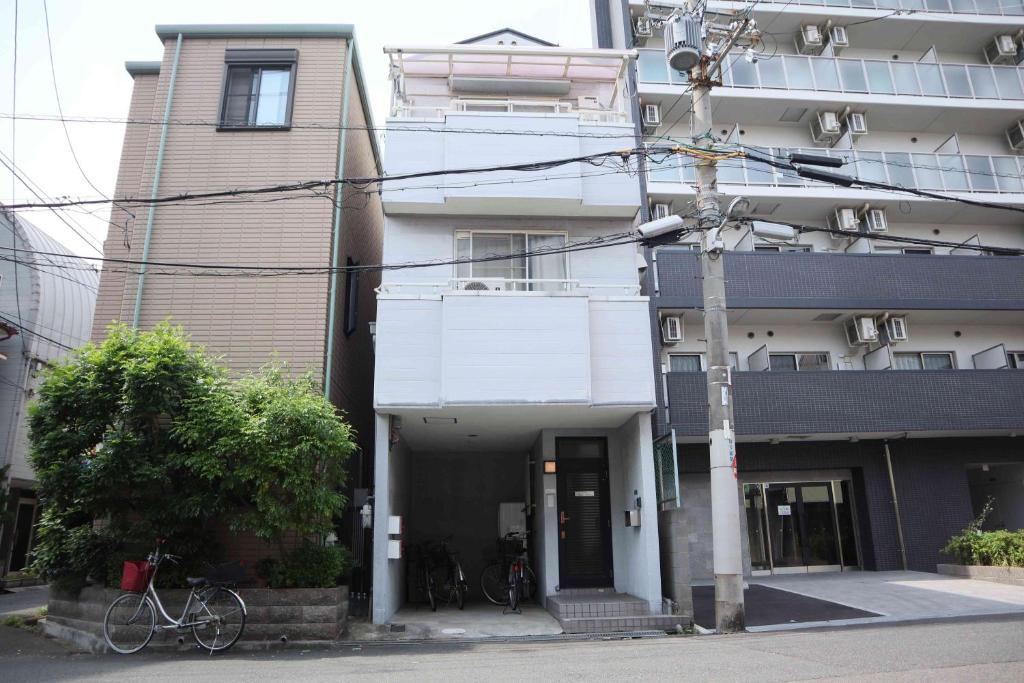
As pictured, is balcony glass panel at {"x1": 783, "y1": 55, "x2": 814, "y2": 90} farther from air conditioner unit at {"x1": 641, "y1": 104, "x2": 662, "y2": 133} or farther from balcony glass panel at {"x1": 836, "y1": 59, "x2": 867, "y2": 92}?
air conditioner unit at {"x1": 641, "y1": 104, "x2": 662, "y2": 133}

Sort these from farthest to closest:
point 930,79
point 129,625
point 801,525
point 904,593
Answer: point 930,79 < point 801,525 < point 904,593 < point 129,625

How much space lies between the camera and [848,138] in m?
17.5

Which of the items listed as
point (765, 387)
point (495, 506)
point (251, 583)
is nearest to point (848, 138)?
point (765, 387)

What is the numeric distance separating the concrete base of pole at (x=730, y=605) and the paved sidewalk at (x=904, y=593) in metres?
0.50

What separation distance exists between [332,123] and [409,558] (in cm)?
840

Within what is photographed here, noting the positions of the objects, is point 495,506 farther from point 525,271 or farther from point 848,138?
point 848,138

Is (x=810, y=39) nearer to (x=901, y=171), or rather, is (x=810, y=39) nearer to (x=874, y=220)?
(x=901, y=171)

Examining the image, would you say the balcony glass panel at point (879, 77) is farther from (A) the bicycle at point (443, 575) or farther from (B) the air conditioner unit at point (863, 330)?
(A) the bicycle at point (443, 575)

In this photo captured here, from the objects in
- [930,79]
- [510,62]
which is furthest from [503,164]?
[930,79]

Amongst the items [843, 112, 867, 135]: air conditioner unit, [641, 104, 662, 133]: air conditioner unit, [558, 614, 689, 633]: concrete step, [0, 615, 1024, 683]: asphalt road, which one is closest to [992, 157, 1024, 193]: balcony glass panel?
[843, 112, 867, 135]: air conditioner unit

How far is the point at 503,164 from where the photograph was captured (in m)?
12.1

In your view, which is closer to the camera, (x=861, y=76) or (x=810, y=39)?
(x=861, y=76)

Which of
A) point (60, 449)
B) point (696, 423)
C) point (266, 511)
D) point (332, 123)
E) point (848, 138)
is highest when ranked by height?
point (848, 138)

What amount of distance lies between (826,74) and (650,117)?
468 cm
